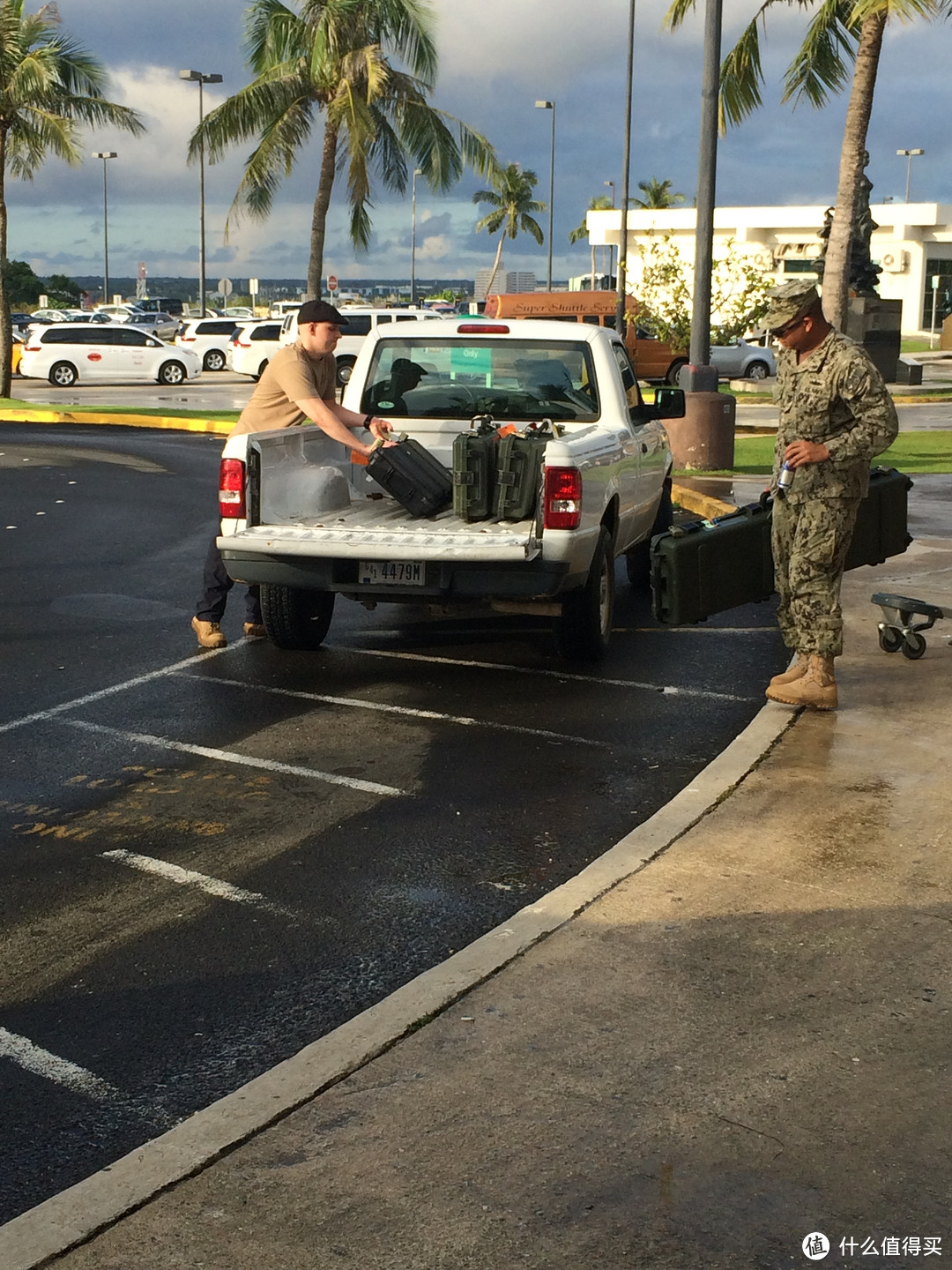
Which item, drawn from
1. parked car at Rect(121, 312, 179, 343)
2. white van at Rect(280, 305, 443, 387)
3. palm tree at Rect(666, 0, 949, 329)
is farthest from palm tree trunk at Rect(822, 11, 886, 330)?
parked car at Rect(121, 312, 179, 343)

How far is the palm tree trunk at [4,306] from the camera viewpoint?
28.7 metres

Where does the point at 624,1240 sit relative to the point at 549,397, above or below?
below

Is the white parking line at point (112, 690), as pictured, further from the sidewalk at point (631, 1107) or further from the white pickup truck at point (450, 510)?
the sidewalk at point (631, 1107)

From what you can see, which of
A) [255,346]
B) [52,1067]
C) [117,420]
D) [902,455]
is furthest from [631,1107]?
[255,346]

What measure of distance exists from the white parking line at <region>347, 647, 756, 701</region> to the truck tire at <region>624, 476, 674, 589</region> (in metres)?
2.43

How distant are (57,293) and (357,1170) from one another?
347 feet

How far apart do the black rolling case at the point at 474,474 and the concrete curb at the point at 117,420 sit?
18.7 m

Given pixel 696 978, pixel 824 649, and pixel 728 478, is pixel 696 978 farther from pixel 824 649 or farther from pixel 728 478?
pixel 728 478

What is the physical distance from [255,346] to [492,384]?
32.2 meters

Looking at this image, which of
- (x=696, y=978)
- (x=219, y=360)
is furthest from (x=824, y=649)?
(x=219, y=360)

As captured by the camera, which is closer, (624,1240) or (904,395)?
(624,1240)

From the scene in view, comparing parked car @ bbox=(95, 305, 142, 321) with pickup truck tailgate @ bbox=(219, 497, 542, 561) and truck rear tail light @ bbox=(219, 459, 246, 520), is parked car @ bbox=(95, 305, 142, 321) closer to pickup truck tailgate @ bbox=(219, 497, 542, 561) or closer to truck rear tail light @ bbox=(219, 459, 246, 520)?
truck rear tail light @ bbox=(219, 459, 246, 520)

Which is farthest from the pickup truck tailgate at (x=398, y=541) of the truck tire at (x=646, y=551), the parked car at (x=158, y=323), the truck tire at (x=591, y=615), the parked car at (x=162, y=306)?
Result: the parked car at (x=162, y=306)

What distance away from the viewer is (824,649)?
726cm
